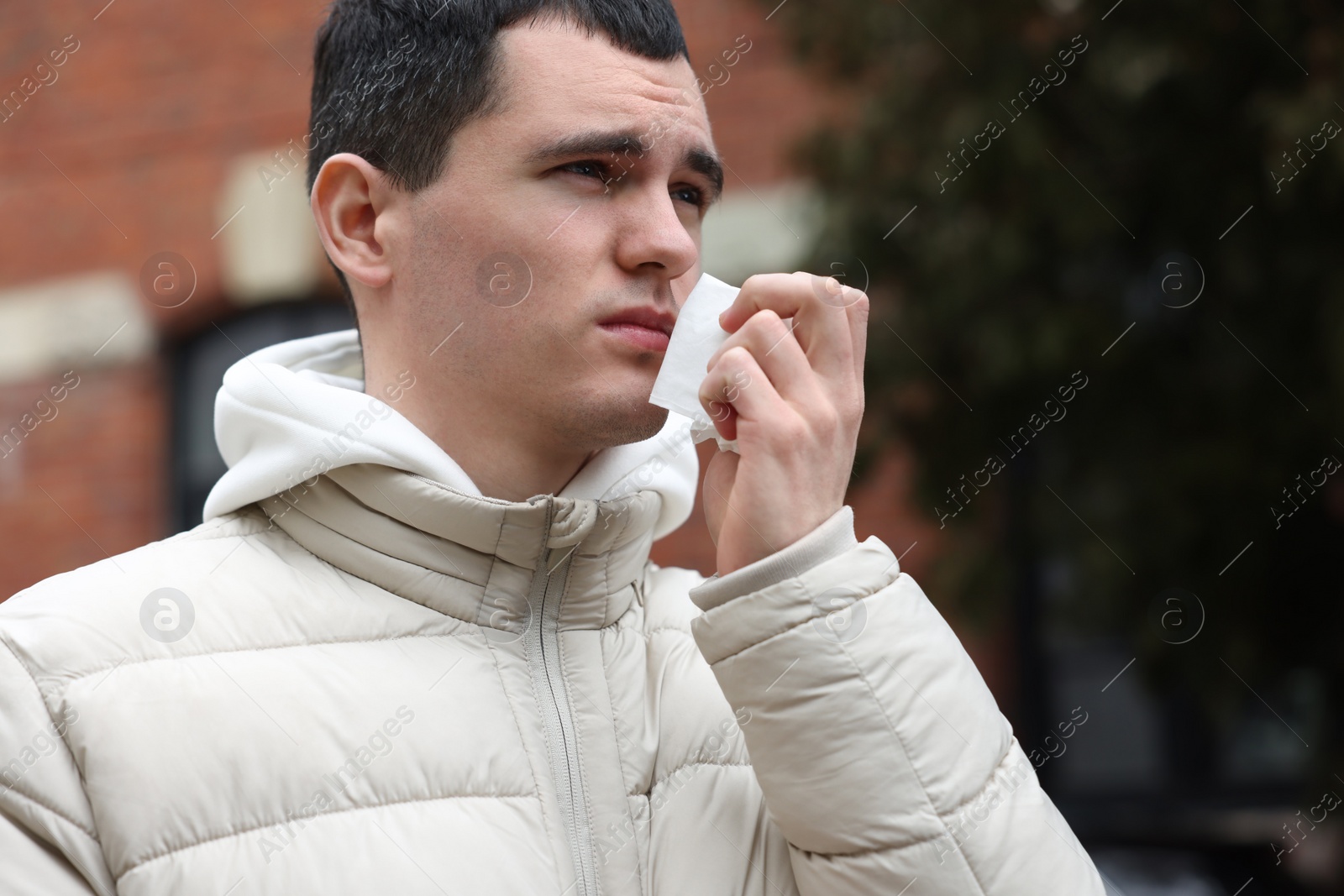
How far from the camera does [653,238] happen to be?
1.66 meters

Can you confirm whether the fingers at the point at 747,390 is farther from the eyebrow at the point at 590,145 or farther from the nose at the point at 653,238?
the eyebrow at the point at 590,145

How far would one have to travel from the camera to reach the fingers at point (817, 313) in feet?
5.13

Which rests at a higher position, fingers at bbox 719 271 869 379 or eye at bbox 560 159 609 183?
eye at bbox 560 159 609 183

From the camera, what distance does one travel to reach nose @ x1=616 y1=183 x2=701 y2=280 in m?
1.66

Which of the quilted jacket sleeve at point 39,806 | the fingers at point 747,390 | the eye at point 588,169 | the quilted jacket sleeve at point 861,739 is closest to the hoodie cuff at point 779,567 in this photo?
the quilted jacket sleeve at point 861,739

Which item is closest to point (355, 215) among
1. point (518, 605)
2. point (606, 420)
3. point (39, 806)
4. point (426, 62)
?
point (426, 62)

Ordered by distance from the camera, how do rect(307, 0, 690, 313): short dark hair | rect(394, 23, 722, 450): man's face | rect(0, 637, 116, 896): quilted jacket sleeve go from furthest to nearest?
rect(307, 0, 690, 313): short dark hair, rect(394, 23, 722, 450): man's face, rect(0, 637, 116, 896): quilted jacket sleeve

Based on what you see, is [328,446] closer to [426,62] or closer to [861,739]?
[426,62]

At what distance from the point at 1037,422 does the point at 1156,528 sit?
41 cm

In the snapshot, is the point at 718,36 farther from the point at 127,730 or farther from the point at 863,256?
the point at 127,730

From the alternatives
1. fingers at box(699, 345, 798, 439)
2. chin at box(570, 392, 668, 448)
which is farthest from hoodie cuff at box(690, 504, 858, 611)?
chin at box(570, 392, 668, 448)

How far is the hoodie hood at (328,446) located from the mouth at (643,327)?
0.30ft

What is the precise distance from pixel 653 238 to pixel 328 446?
456 mm

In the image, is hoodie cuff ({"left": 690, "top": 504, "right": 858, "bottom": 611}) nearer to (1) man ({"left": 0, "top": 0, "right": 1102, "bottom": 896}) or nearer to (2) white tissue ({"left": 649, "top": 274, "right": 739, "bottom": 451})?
(1) man ({"left": 0, "top": 0, "right": 1102, "bottom": 896})
